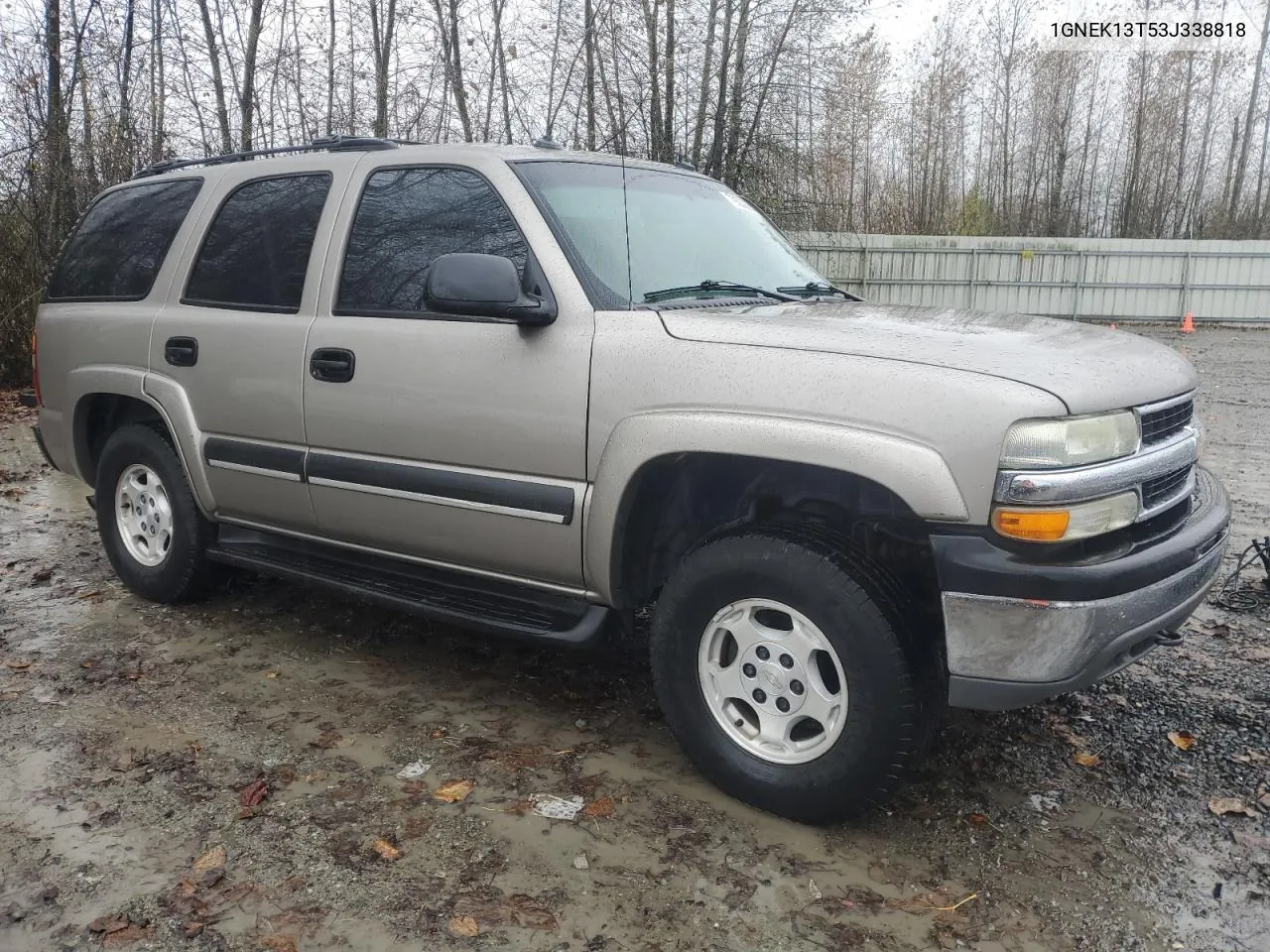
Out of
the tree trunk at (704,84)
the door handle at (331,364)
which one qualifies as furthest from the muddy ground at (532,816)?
the tree trunk at (704,84)

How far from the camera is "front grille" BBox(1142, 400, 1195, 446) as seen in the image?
270cm

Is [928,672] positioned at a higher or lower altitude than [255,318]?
lower

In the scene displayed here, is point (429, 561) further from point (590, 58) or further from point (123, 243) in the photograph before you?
point (590, 58)

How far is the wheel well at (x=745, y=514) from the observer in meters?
2.76

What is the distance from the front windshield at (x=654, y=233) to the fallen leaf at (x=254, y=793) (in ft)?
6.07

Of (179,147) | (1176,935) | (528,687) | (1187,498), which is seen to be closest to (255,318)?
(528,687)

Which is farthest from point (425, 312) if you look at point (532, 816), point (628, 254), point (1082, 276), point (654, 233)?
point (1082, 276)

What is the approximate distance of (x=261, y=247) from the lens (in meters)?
4.07

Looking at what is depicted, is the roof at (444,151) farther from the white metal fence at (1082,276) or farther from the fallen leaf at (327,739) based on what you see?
the white metal fence at (1082,276)

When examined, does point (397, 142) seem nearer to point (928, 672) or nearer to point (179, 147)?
point (928, 672)

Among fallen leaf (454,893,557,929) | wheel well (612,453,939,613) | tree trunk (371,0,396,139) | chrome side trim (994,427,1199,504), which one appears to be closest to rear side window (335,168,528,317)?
wheel well (612,453,939,613)

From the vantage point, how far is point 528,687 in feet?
12.7

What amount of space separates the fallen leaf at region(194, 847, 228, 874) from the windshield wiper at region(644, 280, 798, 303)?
2055 millimetres

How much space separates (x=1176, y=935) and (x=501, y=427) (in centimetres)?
234
